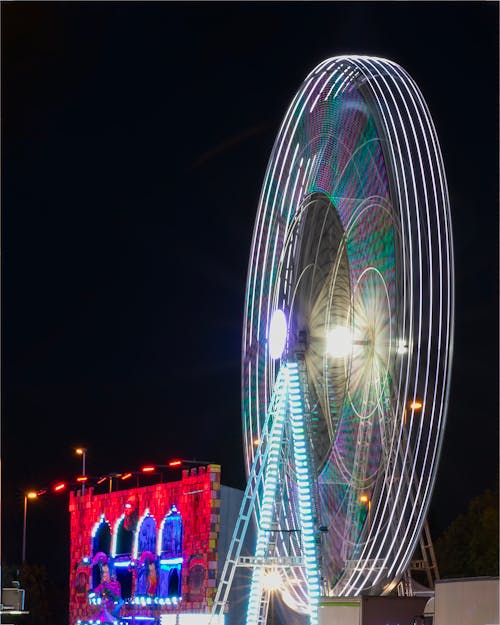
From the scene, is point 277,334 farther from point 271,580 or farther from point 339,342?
point 271,580

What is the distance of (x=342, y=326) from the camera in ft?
95.3

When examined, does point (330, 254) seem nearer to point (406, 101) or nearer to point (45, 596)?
point (406, 101)

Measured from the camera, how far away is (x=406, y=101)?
1046 inches

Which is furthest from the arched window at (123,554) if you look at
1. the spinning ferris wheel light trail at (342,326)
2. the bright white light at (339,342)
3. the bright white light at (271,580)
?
the bright white light at (339,342)

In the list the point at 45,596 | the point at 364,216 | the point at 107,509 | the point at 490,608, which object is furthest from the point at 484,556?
the point at 490,608

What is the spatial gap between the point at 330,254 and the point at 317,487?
17.5ft

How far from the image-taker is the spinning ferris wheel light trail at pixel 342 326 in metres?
25.2

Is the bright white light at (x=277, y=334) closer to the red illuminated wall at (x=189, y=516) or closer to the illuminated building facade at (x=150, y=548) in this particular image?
the illuminated building facade at (x=150, y=548)

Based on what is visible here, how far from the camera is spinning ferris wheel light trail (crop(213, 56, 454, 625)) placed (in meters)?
25.2

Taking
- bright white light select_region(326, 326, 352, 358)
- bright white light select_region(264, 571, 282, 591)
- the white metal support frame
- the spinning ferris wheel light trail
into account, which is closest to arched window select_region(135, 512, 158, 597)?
bright white light select_region(264, 571, 282, 591)

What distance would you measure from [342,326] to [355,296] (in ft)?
2.68

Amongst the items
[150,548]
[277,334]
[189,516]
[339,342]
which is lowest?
[150,548]

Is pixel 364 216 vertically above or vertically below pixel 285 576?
above

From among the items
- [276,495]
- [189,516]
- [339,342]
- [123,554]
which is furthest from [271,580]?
[123,554]
